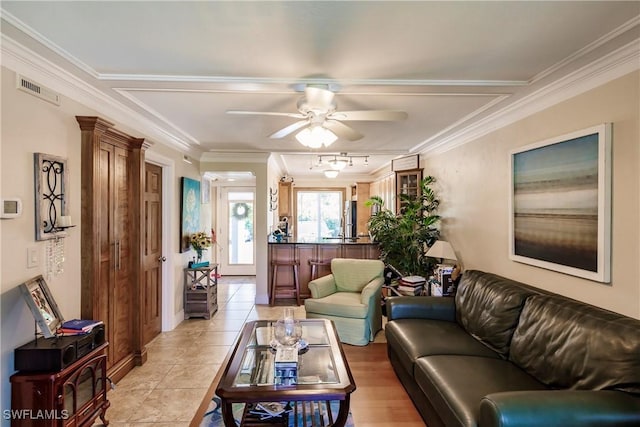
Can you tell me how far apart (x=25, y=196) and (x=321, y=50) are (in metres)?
1.96

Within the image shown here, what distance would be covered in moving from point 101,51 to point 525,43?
2480 millimetres

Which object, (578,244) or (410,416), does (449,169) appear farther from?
(410,416)

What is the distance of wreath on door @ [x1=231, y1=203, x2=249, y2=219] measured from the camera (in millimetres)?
7566

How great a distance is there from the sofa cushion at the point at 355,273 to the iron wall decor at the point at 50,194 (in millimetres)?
3003

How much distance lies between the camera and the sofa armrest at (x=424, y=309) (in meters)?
3.08

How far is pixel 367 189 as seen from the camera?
855 centimetres

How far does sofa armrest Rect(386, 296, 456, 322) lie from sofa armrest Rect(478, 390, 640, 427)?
1.62m

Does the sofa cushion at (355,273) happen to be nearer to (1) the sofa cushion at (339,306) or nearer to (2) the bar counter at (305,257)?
(1) the sofa cushion at (339,306)

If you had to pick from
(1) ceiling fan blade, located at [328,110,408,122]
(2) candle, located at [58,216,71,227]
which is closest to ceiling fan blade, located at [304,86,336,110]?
(1) ceiling fan blade, located at [328,110,408,122]

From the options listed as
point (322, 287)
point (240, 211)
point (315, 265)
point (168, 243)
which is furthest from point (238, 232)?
point (322, 287)

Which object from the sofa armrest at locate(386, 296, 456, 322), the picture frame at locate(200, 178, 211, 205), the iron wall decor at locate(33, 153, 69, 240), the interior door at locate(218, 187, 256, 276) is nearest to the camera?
the iron wall decor at locate(33, 153, 69, 240)

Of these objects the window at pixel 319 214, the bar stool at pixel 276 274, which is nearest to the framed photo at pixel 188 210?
the bar stool at pixel 276 274

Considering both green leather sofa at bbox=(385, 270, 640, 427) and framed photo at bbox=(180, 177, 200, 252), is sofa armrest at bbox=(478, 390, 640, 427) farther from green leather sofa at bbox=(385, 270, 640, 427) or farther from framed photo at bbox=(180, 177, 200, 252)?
framed photo at bbox=(180, 177, 200, 252)

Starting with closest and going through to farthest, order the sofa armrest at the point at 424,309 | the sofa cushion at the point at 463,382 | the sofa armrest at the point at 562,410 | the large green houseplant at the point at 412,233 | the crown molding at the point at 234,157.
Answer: the sofa armrest at the point at 562,410, the sofa cushion at the point at 463,382, the sofa armrest at the point at 424,309, the large green houseplant at the point at 412,233, the crown molding at the point at 234,157
